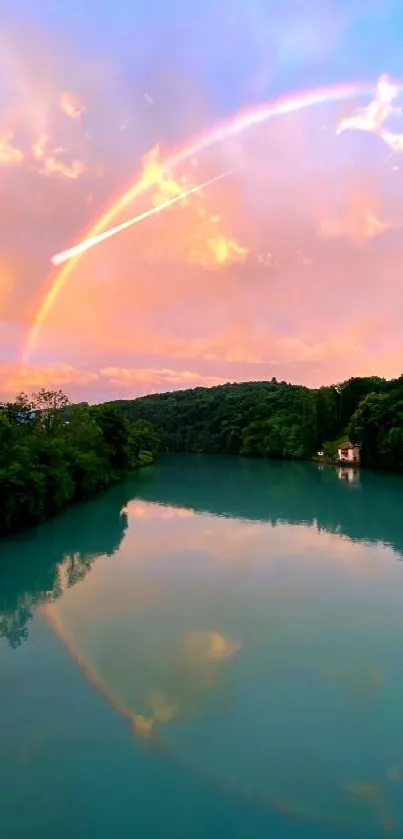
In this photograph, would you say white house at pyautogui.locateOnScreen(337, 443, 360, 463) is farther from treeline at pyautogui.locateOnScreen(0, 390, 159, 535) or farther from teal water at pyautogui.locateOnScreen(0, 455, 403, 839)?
teal water at pyautogui.locateOnScreen(0, 455, 403, 839)

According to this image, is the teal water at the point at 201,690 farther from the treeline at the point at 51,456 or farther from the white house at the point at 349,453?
the white house at the point at 349,453

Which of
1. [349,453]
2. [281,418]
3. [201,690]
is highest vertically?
[281,418]

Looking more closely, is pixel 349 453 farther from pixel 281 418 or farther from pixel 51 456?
pixel 51 456

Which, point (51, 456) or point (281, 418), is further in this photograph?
point (281, 418)

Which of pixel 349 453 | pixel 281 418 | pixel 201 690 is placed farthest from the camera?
pixel 281 418

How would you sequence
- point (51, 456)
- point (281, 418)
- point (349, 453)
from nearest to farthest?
1. point (51, 456)
2. point (349, 453)
3. point (281, 418)

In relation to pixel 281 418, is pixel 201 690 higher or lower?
lower

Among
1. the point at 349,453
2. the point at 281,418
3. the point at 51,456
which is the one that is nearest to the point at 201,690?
the point at 51,456

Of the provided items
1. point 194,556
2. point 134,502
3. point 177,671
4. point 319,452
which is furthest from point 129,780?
point 319,452
